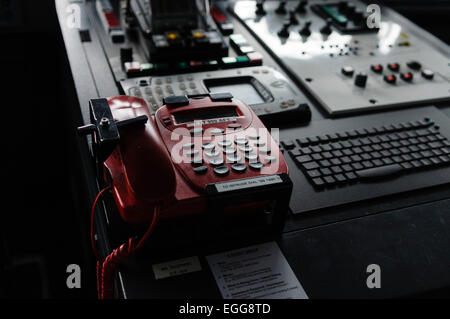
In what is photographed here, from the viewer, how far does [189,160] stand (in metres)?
0.74

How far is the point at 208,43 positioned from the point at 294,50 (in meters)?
0.28

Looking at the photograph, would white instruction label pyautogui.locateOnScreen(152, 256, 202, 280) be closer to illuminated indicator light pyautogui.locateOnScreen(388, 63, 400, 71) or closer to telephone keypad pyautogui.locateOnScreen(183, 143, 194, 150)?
telephone keypad pyautogui.locateOnScreen(183, 143, 194, 150)

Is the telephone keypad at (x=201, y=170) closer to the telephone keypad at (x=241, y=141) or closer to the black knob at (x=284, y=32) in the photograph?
the telephone keypad at (x=241, y=141)

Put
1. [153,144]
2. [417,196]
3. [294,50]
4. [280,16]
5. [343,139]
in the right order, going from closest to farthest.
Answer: [153,144] < [417,196] < [343,139] < [294,50] < [280,16]

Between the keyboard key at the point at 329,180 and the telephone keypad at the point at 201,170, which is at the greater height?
the telephone keypad at the point at 201,170

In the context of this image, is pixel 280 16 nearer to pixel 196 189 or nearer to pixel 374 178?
pixel 374 178

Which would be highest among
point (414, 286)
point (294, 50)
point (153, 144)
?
point (153, 144)

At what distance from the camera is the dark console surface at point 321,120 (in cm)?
73

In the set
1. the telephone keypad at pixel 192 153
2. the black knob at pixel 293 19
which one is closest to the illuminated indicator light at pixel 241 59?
the black knob at pixel 293 19

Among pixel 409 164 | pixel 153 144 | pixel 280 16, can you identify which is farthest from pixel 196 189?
pixel 280 16

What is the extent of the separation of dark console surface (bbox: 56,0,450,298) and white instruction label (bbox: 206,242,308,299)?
0.02m

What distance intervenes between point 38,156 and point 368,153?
1284 mm

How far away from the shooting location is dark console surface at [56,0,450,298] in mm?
728
